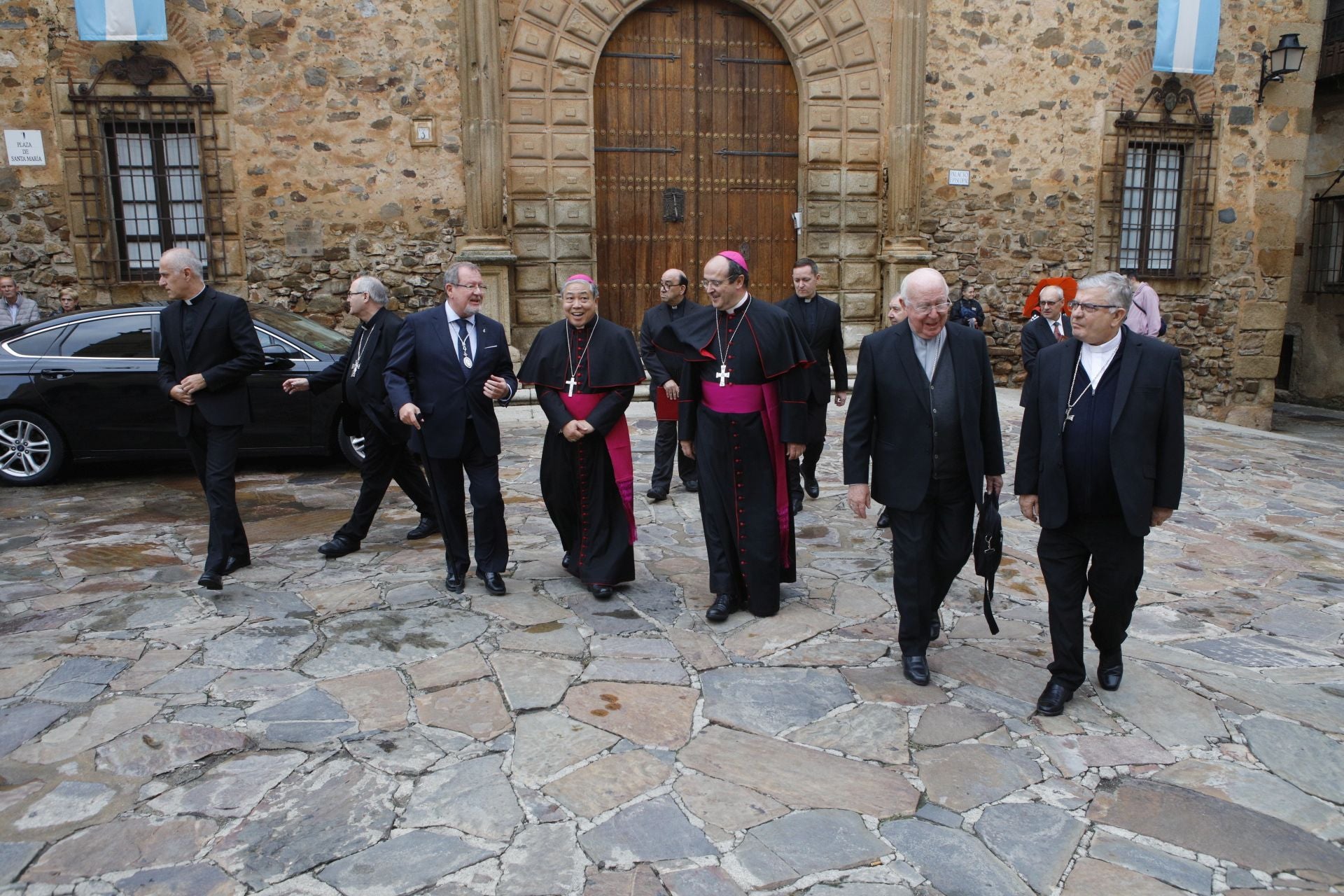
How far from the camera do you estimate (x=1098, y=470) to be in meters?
3.99

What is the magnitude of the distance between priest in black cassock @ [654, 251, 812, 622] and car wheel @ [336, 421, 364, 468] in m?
4.27

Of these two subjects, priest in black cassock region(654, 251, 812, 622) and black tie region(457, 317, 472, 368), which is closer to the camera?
priest in black cassock region(654, 251, 812, 622)

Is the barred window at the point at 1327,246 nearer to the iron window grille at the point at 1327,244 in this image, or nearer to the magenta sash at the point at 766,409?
the iron window grille at the point at 1327,244

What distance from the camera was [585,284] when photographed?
5582mm

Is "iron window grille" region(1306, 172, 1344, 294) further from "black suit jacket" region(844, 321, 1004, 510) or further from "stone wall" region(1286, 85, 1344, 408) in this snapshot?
"black suit jacket" region(844, 321, 1004, 510)

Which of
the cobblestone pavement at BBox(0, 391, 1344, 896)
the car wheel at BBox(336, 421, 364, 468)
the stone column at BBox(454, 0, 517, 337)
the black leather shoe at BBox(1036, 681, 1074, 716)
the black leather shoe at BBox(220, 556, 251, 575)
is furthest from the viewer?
the stone column at BBox(454, 0, 517, 337)

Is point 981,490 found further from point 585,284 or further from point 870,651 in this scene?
point 585,284

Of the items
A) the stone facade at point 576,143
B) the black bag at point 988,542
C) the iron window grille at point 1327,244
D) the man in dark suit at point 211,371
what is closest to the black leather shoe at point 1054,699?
the black bag at point 988,542

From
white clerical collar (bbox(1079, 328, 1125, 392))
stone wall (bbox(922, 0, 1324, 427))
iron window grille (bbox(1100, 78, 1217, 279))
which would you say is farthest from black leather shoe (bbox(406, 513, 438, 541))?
iron window grille (bbox(1100, 78, 1217, 279))

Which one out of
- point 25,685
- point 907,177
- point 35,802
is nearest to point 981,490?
point 35,802

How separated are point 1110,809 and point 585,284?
3.50 m

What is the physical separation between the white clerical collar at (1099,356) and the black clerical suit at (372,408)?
12.1 feet

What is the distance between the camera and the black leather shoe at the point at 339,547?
6.34 metres

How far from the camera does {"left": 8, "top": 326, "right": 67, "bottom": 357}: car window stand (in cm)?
840
